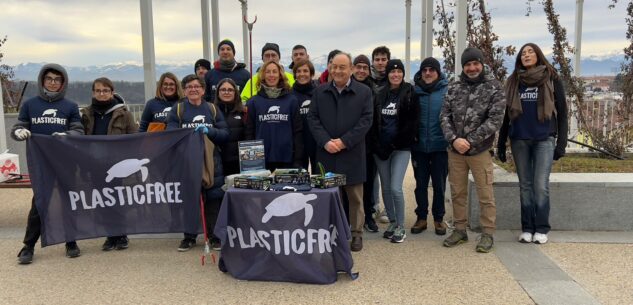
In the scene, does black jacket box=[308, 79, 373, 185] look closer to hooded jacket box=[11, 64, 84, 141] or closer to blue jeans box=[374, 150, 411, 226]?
blue jeans box=[374, 150, 411, 226]

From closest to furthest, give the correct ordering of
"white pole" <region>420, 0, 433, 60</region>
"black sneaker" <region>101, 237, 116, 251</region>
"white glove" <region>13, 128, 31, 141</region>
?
"white glove" <region>13, 128, 31, 141</region>, "black sneaker" <region>101, 237, 116, 251</region>, "white pole" <region>420, 0, 433, 60</region>

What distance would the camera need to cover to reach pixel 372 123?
4.82m

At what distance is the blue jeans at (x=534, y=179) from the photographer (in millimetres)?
4824

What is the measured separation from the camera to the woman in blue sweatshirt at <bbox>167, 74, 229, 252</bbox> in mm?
4801

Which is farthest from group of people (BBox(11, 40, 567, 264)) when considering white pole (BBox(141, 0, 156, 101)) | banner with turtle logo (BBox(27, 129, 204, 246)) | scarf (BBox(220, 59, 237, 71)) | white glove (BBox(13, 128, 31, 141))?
white pole (BBox(141, 0, 156, 101))

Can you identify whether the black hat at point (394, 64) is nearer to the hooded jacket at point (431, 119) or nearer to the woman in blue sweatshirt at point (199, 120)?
the hooded jacket at point (431, 119)

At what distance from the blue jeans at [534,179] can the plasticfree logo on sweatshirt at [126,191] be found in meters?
3.42

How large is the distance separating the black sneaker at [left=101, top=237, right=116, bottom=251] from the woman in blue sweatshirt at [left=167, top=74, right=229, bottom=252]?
0.71 meters

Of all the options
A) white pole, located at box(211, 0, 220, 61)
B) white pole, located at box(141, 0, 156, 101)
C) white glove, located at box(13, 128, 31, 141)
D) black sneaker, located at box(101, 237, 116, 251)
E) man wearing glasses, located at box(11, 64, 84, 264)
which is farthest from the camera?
white pole, located at box(211, 0, 220, 61)

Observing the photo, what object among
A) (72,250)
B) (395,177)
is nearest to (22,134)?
(72,250)

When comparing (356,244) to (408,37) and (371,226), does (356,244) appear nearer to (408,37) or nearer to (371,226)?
(371,226)

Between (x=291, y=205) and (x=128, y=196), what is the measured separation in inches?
72.7

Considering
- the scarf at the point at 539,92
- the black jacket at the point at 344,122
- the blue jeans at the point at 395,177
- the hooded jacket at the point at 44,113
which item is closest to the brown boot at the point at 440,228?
the blue jeans at the point at 395,177

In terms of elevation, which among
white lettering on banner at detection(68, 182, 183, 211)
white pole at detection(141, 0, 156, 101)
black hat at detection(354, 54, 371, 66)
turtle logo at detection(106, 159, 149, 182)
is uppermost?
white pole at detection(141, 0, 156, 101)
